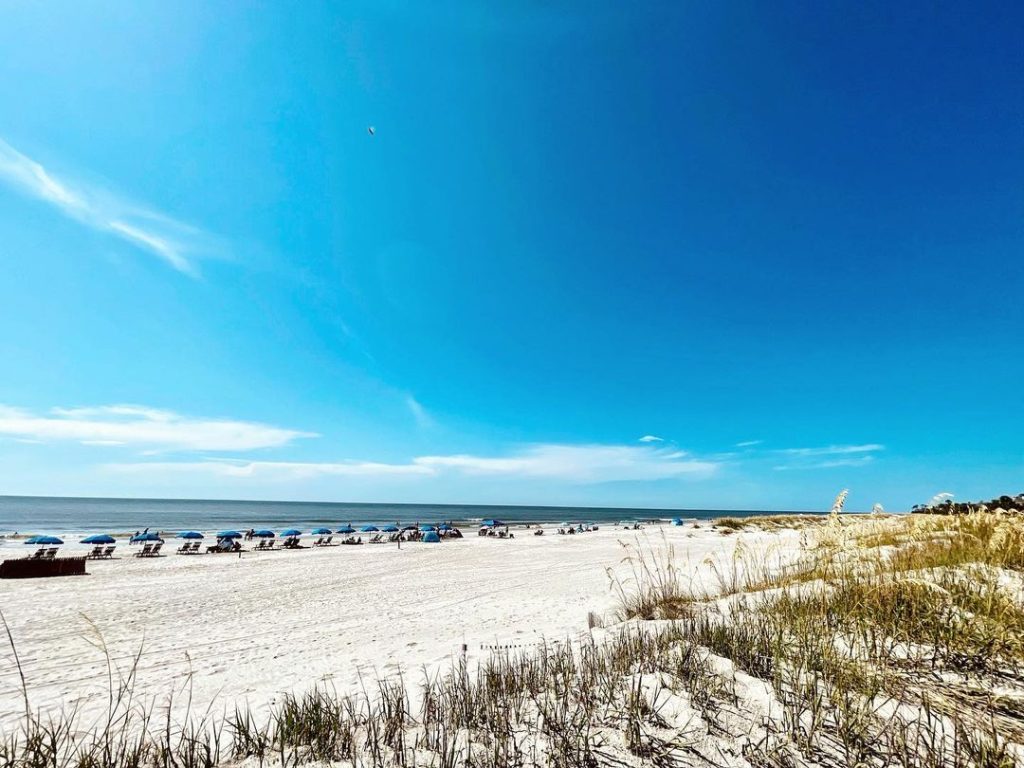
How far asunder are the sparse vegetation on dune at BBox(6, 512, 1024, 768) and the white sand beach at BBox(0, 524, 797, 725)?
1154mm

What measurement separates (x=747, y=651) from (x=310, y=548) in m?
30.6

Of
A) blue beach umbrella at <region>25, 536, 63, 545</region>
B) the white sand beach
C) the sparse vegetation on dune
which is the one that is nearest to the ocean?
blue beach umbrella at <region>25, 536, 63, 545</region>

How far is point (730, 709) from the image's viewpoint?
2.65m

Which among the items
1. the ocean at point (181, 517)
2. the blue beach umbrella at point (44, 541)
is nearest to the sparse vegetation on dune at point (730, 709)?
the blue beach umbrella at point (44, 541)

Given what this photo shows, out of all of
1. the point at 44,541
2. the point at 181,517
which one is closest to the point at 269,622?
the point at 44,541

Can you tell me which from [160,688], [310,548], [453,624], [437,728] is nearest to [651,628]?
[437,728]

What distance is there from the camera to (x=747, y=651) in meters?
3.31

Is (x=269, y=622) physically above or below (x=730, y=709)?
below

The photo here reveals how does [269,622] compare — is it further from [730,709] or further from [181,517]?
[181,517]

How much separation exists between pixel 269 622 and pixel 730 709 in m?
10.3

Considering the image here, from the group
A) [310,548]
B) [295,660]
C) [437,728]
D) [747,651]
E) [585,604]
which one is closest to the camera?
[437,728]

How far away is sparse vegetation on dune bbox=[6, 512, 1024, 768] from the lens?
7.25 feet

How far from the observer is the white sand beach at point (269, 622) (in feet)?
19.3

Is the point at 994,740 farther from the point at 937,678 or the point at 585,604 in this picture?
the point at 585,604
